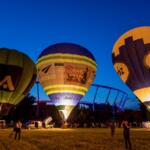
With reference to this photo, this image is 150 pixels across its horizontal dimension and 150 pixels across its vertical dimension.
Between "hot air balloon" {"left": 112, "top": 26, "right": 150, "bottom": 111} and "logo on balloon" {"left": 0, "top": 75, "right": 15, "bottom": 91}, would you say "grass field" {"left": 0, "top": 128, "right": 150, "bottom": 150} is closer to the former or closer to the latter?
"logo on balloon" {"left": 0, "top": 75, "right": 15, "bottom": 91}

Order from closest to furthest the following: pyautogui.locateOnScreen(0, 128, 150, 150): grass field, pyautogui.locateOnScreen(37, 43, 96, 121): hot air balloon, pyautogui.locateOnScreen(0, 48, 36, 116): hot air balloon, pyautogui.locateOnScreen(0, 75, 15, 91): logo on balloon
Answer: pyautogui.locateOnScreen(0, 128, 150, 150): grass field, pyautogui.locateOnScreen(0, 75, 15, 91): logo on balloon, pyautogui.locateOnScreen(0, 48, 36, 116): hot air balloon, pyautogui.locateOnScreen(37, 43, 96, 121): hot air balloon

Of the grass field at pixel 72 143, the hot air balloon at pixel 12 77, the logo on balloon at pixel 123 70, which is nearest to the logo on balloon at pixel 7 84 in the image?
the hot air balloon at pixel 12 77

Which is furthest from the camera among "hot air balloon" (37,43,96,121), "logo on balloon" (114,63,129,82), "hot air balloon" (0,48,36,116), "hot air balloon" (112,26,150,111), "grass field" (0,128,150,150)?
"hot air balloon" (37,43,96,121)

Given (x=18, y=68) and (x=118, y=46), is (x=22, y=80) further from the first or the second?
(x=118, y=46)

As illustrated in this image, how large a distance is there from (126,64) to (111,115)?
72.9m

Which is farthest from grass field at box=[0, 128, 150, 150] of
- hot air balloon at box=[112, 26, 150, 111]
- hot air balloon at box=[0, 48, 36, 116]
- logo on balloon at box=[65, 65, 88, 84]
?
logo on balloon at box=[65, 65, 88, 84]

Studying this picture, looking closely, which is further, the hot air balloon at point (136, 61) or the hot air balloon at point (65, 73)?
the hot air balloon at point (65, 73)

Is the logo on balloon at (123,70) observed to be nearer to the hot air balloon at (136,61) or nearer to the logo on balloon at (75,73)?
the hot air balloon at (136,61)

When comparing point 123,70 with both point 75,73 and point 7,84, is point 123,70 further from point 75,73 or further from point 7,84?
point 7,84

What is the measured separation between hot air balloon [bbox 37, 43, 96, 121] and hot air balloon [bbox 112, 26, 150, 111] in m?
9.17

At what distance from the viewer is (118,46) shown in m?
42.2

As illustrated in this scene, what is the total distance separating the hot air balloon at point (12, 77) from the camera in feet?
127

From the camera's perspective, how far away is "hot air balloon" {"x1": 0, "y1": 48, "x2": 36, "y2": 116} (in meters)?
38.7

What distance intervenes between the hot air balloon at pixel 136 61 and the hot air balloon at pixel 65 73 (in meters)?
9.17
